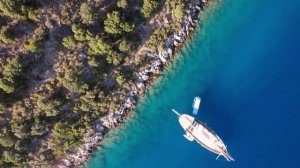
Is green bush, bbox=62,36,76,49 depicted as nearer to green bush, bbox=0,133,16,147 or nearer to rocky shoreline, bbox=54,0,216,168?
rocky shoreline, bbox=54,0,216,168

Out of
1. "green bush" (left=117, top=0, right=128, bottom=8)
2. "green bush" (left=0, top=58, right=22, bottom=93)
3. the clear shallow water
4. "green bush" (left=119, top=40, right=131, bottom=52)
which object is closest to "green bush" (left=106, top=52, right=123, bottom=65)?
"green bush" (left=119, top=40, right=131, bottom=52)

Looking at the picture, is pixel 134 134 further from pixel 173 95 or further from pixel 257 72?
pixel 257 72

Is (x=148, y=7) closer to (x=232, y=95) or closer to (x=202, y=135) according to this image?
(x=232, y=95)

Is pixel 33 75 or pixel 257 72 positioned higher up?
pixel 33 75

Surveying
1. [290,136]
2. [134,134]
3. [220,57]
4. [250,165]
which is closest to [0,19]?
[134,134]

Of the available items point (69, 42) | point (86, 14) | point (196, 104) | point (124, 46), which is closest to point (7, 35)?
point (69, 42)

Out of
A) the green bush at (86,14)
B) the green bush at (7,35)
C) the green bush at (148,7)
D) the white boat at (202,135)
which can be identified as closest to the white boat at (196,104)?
the white boat at (202,135)

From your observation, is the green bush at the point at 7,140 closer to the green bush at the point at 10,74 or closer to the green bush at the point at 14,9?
the green bush at the point at 10,74
